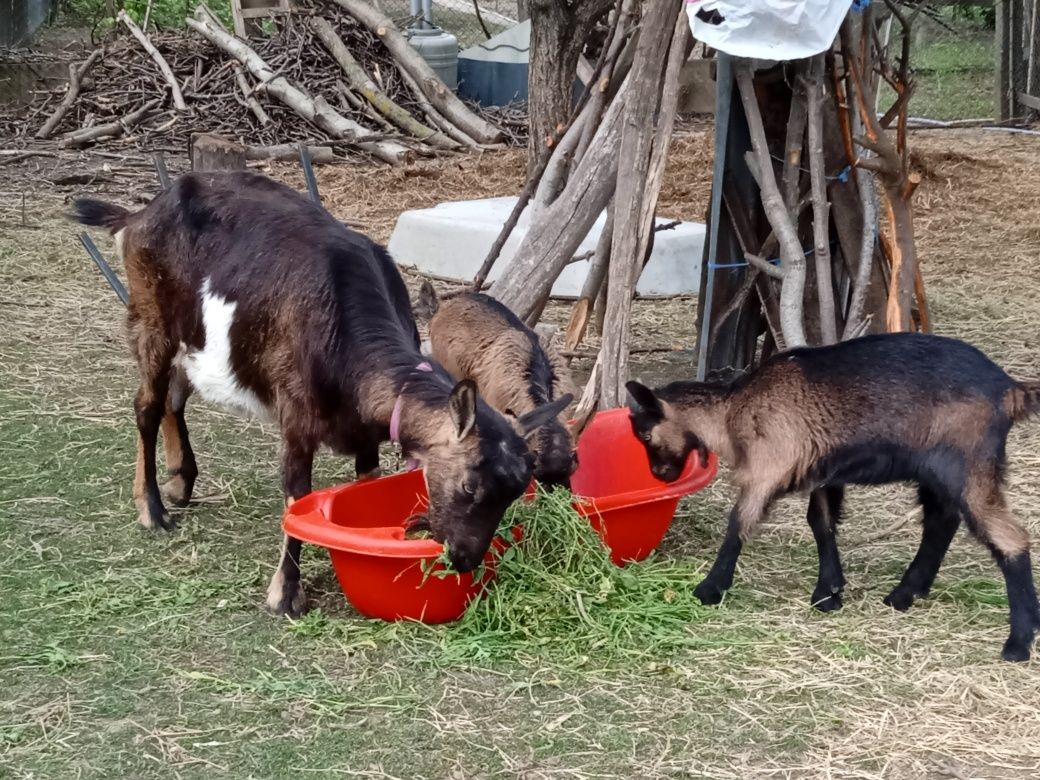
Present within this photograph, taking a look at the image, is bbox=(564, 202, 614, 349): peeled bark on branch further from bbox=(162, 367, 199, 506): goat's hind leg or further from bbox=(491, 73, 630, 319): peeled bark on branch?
bbox=(162, 367, 199, 506): goat's hind leg

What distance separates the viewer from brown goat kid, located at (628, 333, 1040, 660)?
4.67 meters

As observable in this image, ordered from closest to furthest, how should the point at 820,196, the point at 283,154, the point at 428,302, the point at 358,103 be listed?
the point at 820,196, the point at 428,302, the point at 283,154, the point at 358,103

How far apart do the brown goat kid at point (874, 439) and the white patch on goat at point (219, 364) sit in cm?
157

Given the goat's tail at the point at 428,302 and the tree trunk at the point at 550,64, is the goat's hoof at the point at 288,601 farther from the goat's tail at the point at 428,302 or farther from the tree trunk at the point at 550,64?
the tree trunk at the point at 550,64

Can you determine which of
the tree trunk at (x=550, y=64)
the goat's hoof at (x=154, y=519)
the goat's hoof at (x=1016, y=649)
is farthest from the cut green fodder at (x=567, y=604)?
the tree trunk at (x=550, y=64)

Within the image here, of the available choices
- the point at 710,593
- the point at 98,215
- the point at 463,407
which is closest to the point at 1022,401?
the point at 710,593

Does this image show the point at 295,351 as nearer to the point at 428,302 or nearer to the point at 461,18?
the point at 428,302

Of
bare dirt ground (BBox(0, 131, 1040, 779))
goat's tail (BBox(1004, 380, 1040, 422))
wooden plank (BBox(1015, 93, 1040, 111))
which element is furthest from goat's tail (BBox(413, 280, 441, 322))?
wooden plank (BBox(1015, 93, 1040, 111))

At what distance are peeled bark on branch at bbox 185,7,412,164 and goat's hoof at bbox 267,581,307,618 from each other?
30.3 ft

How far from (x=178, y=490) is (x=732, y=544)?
2.64m

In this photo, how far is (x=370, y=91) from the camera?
1489 cm

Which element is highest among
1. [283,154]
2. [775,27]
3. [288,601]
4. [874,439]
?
[775,27]

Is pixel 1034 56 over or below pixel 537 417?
over

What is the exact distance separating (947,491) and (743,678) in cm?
103
